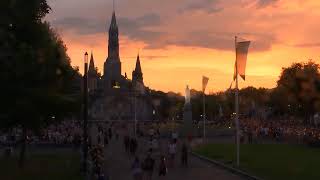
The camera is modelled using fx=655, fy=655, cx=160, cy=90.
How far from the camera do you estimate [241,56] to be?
123 ft

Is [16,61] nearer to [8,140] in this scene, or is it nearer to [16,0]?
[16,0]

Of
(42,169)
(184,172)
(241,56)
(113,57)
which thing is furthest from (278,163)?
(113,57)

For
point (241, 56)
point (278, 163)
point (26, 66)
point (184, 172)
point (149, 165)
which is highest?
point (241, 56)

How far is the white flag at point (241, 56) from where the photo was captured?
1465 inches

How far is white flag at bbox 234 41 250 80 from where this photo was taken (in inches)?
1465

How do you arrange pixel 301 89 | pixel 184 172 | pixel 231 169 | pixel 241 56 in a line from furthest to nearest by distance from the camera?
pixel 301 89 → pixel 241 56 → pixel 231 169 → pixel 184 172

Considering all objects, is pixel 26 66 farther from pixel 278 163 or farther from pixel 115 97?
pixel 115 97

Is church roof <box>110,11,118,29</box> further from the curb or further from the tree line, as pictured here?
the curb

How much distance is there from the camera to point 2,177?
30391 mm

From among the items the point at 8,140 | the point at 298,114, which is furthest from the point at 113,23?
the point at 8,140

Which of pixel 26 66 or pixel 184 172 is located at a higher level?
pixel 26 66

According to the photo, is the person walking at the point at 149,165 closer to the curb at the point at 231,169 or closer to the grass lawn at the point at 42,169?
the grass lawn at the point at 42,169

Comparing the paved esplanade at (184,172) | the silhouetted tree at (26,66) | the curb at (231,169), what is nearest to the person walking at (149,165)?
the paved esplanade at (184,172)

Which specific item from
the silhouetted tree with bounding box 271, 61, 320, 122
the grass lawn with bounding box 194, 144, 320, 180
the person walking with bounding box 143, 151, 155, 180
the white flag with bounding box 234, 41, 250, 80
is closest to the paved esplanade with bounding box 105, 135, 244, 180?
the grass lawn with bounding box 194, 144, 320, 180
